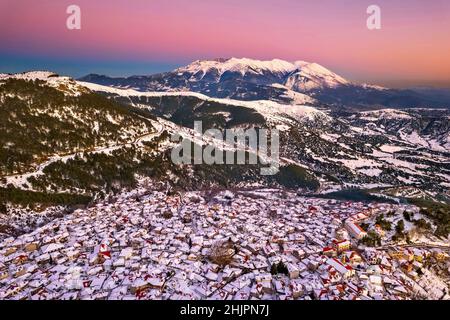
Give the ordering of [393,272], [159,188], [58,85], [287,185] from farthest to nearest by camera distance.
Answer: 1. [287,185]
2. [58,85]
3. [159,188]
4. [393,272]

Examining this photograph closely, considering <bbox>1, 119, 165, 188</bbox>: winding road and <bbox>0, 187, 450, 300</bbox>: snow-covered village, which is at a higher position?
<bbox>1, 119, 165, 188</bbox>: winding road

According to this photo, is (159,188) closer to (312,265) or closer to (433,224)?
(312,265)

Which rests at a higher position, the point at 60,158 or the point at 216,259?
the point at 60,158

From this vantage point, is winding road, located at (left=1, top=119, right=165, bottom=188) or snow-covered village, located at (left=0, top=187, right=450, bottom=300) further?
winding road, located at (left=1, top=119, right=165, bottom=188)

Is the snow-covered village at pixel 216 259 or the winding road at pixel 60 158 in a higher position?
the winding road at pixel 60 158

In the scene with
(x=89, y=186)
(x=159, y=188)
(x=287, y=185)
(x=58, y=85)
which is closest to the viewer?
(x=89, y=186)

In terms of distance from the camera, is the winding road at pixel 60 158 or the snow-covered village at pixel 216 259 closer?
the snow-covered village at pixel 216 259

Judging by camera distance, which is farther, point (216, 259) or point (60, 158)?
point (60, 158)
